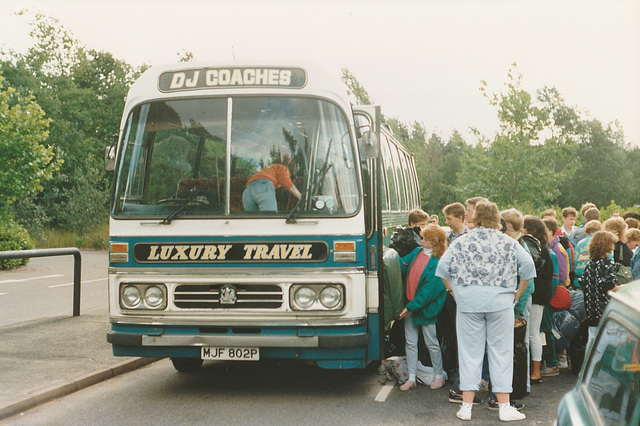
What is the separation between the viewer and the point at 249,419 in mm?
6262

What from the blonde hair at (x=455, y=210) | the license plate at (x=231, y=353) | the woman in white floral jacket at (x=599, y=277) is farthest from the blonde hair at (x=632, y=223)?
the license plate at (x=231, y=353)

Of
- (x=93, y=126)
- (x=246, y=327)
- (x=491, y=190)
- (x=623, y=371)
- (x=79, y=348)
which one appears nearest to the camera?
(x=623, y=371)

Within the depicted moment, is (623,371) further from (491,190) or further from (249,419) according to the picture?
(491,190)

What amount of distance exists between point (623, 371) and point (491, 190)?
1160 inches

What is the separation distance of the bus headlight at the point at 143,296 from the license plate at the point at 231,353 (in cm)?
58

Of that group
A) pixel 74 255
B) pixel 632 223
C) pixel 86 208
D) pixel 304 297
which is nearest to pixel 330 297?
pixel 304 297

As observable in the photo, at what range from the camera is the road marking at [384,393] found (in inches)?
277

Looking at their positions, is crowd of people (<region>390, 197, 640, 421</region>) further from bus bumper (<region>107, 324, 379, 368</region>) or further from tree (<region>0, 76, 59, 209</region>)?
tree (<region>0, 76, 59, 209</region>)

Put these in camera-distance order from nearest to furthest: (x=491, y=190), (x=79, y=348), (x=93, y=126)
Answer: (x=79, y=348) → (x=491, y=190) → (x=93, y=126)

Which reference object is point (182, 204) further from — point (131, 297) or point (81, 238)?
point (81, 238)

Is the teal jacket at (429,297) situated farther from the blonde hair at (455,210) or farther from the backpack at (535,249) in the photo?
the blonde hair at (455,210)

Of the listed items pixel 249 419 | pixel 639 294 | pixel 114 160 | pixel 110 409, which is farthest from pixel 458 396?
pixel 639 294

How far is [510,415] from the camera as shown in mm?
6242

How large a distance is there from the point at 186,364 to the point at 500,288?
12.6ft
